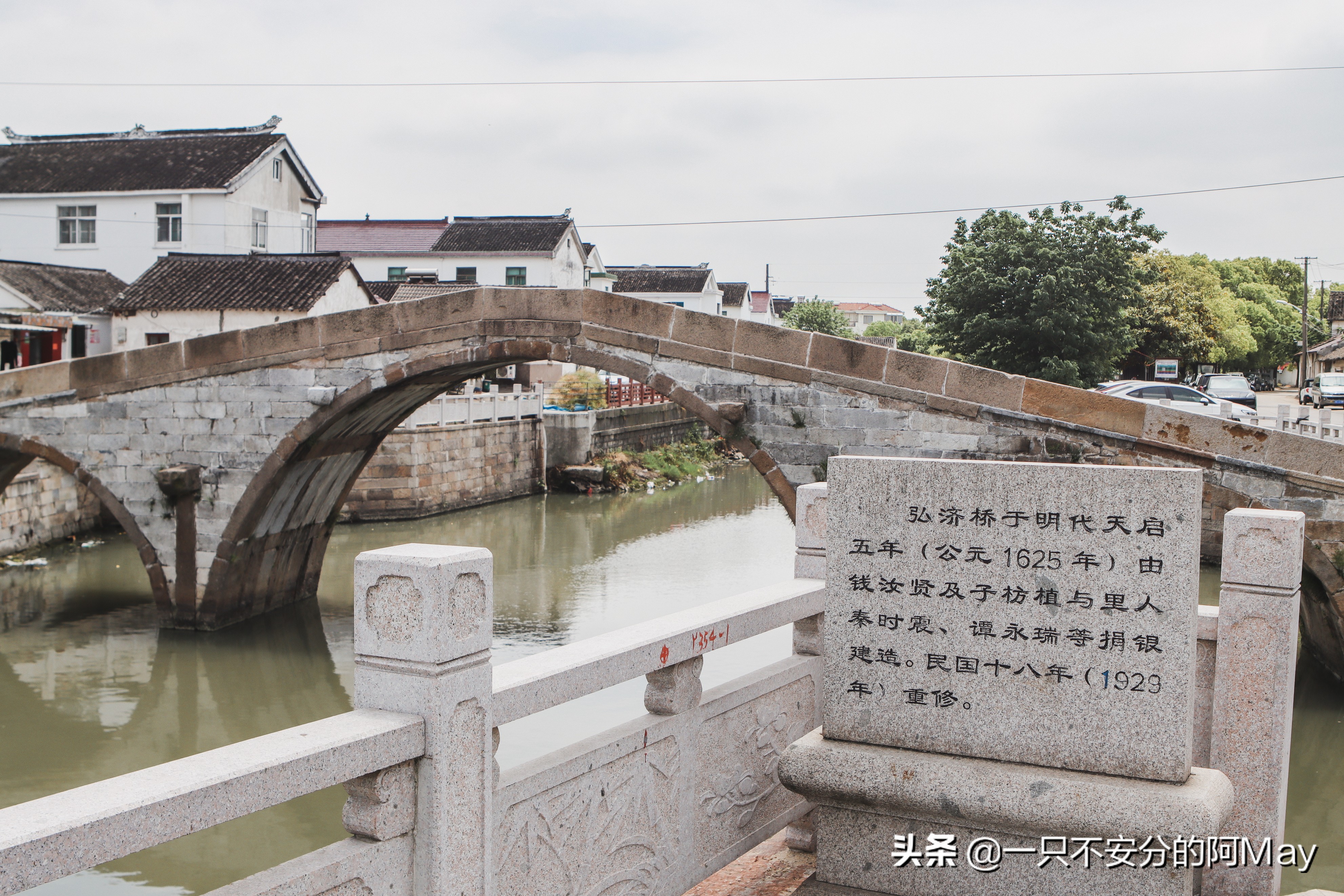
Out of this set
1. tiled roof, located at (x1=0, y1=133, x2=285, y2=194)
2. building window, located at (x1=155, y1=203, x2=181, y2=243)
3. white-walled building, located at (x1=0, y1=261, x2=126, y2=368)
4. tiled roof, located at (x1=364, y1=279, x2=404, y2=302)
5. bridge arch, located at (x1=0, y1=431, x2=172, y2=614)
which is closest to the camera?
bridge arch, located at (x1=0, y1=431, x2=172, y2=614)

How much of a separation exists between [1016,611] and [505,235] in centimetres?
2969

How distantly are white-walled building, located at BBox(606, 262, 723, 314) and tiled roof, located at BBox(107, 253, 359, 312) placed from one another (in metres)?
22.0

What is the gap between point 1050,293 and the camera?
60.3 ft

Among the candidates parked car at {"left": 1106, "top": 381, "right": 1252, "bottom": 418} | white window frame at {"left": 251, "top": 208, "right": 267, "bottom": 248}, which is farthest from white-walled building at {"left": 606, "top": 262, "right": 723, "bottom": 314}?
parked car at {"left": 1106, "top": 381, "right": 1252, "bottom": 418}

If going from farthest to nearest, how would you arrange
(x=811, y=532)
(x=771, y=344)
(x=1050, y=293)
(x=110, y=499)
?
(x=1050, y=293) → (x=110, y=499) → (x=771, y=344) → (x=811, y=532)

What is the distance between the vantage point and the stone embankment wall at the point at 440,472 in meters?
18.0

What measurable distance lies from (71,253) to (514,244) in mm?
11223

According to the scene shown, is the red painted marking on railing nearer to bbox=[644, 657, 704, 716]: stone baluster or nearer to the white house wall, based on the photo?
bbox=[644, 657, 704, 716]: stone baluster

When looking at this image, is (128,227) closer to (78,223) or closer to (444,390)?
(78,223)

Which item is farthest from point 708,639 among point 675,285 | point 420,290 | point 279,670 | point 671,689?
point 675,285

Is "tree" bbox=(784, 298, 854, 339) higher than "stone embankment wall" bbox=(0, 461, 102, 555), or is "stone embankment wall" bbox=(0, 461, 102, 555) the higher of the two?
"tree" bbox=(784, 298, 854, 339)

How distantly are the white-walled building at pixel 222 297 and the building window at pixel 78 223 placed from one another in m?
3.48

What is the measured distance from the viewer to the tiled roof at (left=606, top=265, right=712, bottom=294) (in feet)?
140

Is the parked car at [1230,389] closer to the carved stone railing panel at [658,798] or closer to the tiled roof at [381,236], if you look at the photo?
the tiled roof at [381,236]
